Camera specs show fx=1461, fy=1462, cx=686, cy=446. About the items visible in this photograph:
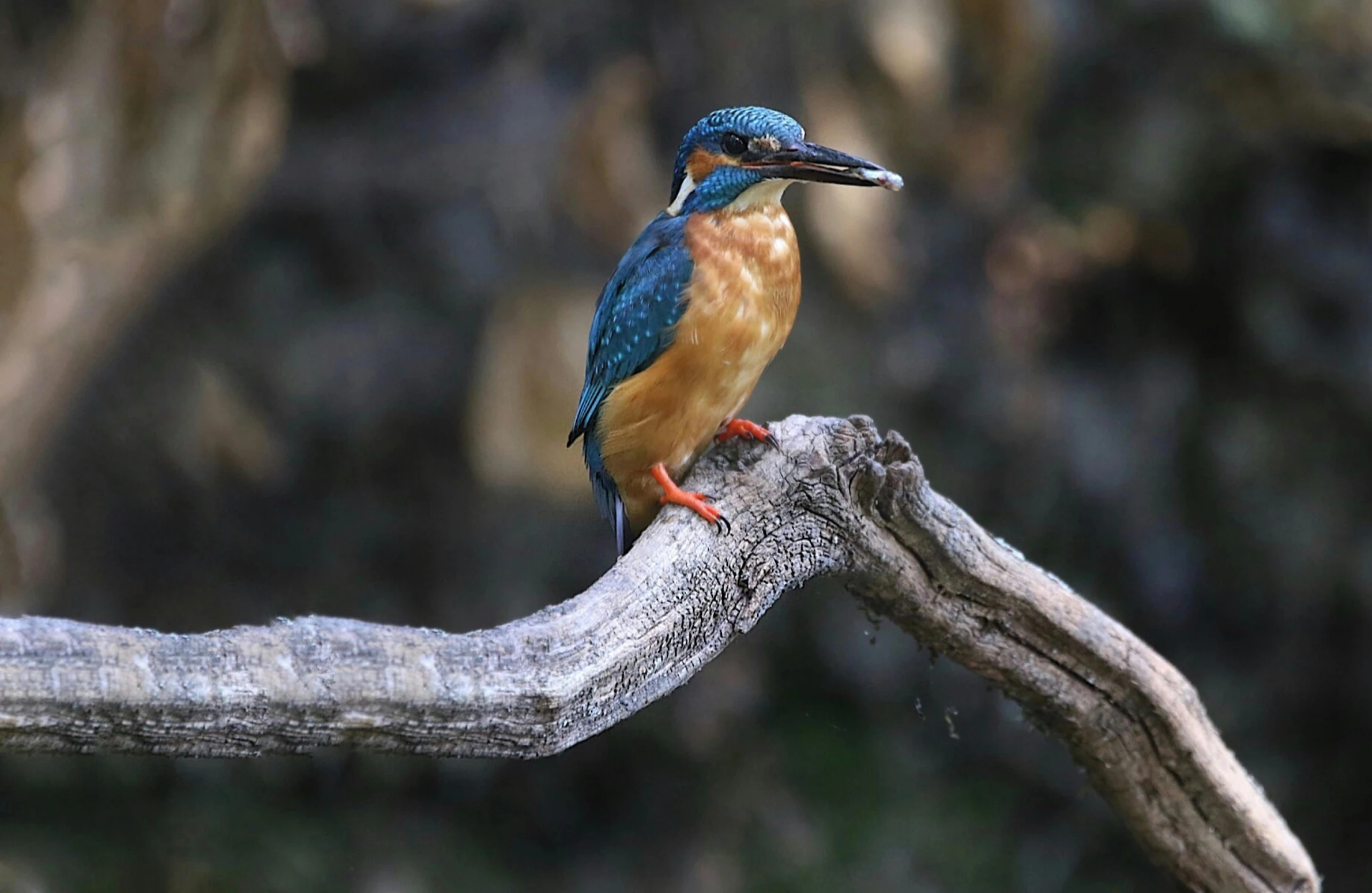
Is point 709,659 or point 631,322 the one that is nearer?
point 709,659

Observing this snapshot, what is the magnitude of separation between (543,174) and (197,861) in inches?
81.3

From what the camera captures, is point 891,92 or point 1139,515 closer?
point 891,92

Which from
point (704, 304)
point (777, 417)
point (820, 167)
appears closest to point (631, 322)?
point (704, 304)

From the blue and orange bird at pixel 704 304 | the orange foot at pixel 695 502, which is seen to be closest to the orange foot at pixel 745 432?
the blue and orange bird at pixel 704 304

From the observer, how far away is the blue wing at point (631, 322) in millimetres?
2066

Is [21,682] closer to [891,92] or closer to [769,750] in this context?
[891,92]

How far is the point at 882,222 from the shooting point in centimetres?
376

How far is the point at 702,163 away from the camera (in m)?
2.14

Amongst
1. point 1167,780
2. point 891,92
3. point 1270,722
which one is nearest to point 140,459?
point 891,92

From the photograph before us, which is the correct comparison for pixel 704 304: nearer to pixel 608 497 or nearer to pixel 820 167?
pixel 820 167

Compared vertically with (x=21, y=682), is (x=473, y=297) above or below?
above

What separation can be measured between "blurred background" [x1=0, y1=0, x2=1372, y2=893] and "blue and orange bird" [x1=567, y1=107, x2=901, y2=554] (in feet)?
4.49

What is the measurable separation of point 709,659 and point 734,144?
29.1 inches

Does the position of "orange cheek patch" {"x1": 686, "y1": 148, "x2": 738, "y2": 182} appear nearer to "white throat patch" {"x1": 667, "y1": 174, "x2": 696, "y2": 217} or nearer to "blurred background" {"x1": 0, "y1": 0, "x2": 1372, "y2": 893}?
"white throat patch" {"x1": 667, "y1": 174, "x2": 696, "y2": 217}
